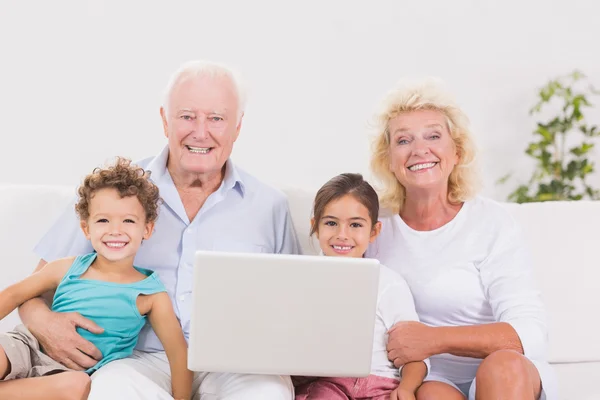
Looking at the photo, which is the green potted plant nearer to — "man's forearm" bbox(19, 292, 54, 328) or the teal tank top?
the teal tank top

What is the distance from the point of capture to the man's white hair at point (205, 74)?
220cm

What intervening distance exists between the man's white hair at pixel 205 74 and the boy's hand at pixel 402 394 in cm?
93

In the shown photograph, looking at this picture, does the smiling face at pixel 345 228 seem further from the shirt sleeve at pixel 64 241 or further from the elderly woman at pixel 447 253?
the shirt sleeve at pixel 64 241

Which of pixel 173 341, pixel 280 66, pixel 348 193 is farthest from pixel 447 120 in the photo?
pixel 280 66

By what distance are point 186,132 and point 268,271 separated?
72cm

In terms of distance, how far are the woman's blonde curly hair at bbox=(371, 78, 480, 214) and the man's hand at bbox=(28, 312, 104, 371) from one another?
0.93 metres

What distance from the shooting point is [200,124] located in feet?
7.06

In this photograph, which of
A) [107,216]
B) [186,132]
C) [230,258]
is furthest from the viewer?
[186,132]

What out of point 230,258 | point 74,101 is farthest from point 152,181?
point 74,101

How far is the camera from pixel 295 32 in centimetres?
343

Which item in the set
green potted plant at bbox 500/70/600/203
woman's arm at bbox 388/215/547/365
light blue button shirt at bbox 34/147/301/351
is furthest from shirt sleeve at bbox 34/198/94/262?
green potted plant at bbox 500/70/600/203

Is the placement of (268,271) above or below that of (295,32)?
below

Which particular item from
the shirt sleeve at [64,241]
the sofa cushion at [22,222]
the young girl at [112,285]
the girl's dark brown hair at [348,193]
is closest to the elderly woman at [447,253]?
the girl's dark brown hair at [348,193]

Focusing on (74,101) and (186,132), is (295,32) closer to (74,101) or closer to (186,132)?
(74,101)
